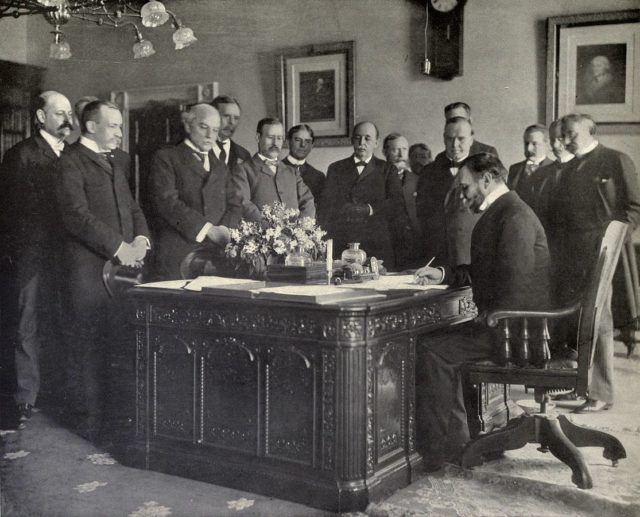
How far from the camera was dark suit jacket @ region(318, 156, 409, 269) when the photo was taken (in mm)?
4750

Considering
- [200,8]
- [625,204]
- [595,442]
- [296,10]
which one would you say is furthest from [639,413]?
[200,8]

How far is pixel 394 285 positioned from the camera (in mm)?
3150

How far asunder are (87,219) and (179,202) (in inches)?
28.5

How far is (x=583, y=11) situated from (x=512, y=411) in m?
2.24

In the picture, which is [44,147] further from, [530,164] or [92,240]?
[530,164]

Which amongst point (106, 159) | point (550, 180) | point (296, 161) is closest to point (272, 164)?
point (296, 161)

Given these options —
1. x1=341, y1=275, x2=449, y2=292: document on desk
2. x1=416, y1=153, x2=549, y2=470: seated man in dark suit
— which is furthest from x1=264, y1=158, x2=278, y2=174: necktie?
x1=416, y1=153, x2=549, y2=470: seated man in dark suit

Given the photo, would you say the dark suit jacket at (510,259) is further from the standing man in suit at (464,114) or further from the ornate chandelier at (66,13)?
the ornate chandelier at (66,13)

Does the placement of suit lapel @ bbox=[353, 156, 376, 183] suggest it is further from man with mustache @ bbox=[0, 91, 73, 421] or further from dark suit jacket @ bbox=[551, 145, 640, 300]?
man with mustache @ bbox=[0, 91, 73, 421]

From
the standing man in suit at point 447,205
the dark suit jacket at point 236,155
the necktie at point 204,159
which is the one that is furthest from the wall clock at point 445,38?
the necktie at point 204,159

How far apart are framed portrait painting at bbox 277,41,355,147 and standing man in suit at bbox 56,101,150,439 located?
1.42 m

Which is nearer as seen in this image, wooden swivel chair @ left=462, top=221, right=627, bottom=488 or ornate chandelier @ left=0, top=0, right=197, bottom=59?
wooden swivel chair @ left=462, top=221, right=627, bottom=488

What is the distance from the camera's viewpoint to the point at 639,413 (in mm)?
3451

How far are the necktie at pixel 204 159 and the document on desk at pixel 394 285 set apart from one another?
156cm
